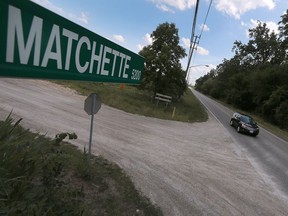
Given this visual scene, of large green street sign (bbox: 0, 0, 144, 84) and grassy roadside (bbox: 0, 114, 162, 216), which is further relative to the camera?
grassy roadside (bbox: 0, 114, 162, 216)

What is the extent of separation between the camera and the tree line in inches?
1650

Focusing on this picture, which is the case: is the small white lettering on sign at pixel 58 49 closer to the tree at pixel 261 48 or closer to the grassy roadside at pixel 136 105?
the grassy roadside at pixel 136 105

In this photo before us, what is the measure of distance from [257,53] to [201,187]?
65896mm

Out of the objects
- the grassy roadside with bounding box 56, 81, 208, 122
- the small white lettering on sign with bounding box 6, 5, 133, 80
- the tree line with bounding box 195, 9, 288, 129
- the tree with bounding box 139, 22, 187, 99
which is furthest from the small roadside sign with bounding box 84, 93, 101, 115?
the tree line with bounding box 195, 9, 288, 129

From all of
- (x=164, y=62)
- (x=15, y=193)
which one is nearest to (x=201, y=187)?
(x=15, y=193)

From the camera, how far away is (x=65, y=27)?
1674 millimetres

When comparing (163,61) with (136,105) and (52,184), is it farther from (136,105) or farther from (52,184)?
(52,184)

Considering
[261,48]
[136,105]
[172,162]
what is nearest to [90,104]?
[172,162]

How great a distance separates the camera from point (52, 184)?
4383mm

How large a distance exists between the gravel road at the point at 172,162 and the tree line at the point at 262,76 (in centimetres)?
2940

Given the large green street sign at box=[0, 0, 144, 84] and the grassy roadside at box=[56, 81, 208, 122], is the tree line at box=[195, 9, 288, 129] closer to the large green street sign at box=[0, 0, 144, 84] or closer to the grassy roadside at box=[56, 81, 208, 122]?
the grassy roadside at box=[56, 81, 208, 122]

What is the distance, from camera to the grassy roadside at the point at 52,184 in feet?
12.1

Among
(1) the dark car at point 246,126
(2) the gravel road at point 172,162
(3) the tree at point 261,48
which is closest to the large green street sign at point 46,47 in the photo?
(2) the gravel road at point 172,162

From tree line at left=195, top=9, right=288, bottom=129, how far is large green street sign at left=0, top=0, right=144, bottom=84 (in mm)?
40952
